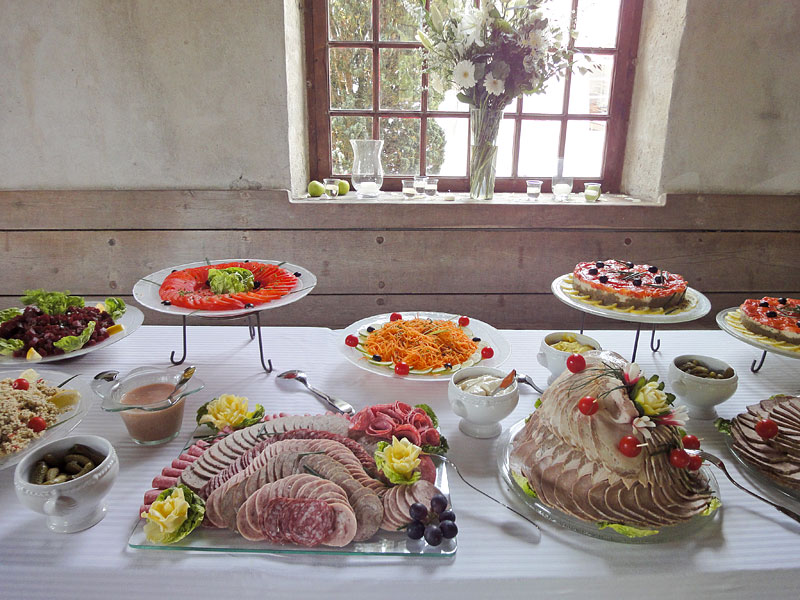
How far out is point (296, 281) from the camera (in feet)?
5.48

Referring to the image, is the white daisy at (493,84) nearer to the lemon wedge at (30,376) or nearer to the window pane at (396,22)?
the window pane at (396,22)

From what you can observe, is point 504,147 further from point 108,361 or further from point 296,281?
point 108,361

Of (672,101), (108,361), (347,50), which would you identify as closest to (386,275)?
(347,50)

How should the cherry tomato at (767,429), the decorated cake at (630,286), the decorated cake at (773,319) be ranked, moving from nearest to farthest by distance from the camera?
the cherry tomato at (767,429)
the decorated cake at (773,319)
the decorated cake at (630,286)

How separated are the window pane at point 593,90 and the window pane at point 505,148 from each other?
13.4 inches

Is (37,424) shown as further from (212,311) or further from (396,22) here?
(396,22)

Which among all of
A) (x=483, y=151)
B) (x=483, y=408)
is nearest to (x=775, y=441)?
(x=483, y=408)

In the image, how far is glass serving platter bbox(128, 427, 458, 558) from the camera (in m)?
0.87

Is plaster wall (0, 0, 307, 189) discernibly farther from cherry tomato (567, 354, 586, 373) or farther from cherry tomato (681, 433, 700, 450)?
cherry tomato (681, 433, 700, 450)

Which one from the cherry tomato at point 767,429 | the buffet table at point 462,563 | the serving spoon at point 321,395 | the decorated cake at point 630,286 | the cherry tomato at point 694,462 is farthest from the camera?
the decorated cake at point 630,286

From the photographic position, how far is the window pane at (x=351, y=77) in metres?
2.73

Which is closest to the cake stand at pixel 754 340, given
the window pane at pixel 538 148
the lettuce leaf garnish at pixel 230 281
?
the lettuce leaf garnish at pixel 230 281

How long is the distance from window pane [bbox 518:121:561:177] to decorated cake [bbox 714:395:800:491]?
1.89m

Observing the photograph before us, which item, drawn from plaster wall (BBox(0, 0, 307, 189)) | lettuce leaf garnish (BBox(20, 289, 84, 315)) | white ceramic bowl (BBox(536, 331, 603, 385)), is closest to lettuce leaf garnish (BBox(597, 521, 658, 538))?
white ceramic bowl (BBox(536, 331, 603, 385))
